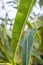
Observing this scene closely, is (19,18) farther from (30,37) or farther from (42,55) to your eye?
(42,55)

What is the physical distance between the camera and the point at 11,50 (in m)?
0.51

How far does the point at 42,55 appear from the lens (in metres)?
0.72

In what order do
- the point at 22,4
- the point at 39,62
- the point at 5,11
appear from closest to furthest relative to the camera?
the point at 22,4, the point at 39,62, the point at 5,11

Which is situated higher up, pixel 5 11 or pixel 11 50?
pixel 5 11

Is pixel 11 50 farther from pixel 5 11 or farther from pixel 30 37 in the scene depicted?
pixel 5 11

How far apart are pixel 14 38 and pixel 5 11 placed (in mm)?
1150

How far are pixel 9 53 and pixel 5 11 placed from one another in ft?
3.80

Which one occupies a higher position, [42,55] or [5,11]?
[5,11]

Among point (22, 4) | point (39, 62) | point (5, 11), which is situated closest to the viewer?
point (22, 4)

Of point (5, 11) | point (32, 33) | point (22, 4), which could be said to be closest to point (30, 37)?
point (32, 33)

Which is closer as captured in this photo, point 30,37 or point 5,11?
point 30,37

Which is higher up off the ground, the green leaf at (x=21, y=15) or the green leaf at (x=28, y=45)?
the green leaf at (x=21, y=15)

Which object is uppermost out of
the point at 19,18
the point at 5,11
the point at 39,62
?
the point at 5,11

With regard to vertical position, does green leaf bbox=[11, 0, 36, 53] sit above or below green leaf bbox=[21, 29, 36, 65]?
above
